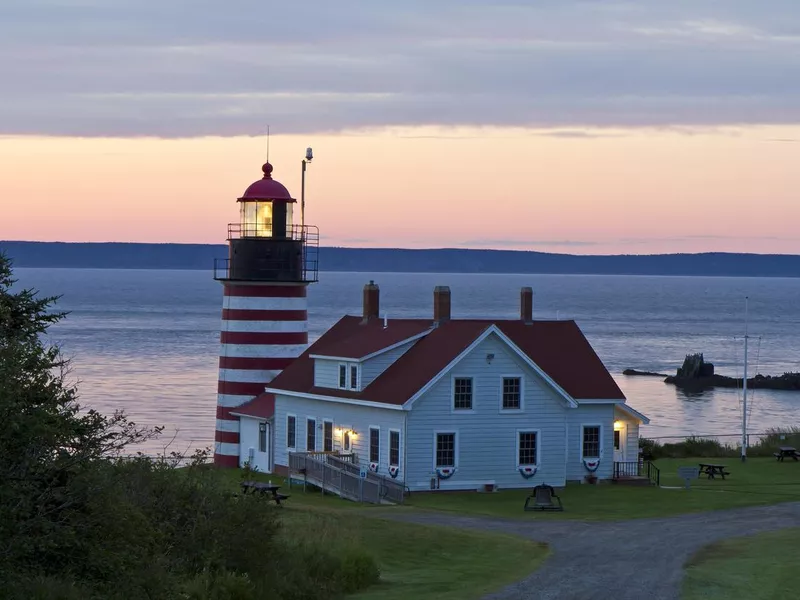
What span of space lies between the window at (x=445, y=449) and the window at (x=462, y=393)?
3.01 ft

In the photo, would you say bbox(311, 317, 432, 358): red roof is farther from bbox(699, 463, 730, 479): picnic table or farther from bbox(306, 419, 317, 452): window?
bbox(699, 463, 730, 479): picnic table

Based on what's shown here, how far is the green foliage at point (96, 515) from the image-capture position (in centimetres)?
1655

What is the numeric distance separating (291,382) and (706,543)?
19.3 meters

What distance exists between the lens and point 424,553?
27484 mm

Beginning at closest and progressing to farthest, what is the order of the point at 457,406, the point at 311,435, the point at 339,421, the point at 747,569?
the point at 747,569 → the point at 457,406 → the point at 339,421 → the point at 311,435

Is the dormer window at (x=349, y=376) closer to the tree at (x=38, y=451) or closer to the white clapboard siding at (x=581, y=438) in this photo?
the white clapboard siding at (x=581, y=438)

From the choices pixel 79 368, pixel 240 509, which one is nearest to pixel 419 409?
pixel 240 509

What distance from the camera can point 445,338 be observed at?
42.9m

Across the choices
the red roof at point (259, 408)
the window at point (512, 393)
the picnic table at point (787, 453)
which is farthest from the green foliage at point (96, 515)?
the picnic table at point (787, 453)

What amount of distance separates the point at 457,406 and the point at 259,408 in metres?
9.30

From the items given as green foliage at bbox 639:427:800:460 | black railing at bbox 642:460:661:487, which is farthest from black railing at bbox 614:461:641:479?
green foliage at bbox 639:427:800:460

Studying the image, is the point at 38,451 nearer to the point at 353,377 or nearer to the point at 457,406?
the point at 457,406

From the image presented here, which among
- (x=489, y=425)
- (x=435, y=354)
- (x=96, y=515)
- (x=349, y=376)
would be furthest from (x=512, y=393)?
(x=96, y=515)

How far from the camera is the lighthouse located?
47.9 metres
